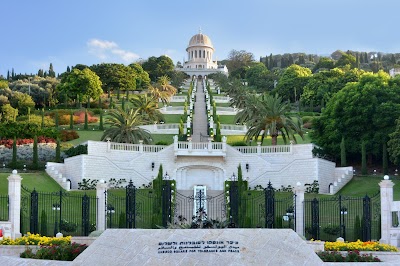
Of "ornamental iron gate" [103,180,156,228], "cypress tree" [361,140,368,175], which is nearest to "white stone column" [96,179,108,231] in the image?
"ornamental iron gate" [103,180,156,228]

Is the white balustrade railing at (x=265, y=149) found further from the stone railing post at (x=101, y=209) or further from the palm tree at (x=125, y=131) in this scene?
the stone railing post at (x=101, y=209)

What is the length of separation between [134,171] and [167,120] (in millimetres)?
26472

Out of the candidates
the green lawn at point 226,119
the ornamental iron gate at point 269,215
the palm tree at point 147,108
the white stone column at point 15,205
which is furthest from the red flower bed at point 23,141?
the white stone column at point 15,205

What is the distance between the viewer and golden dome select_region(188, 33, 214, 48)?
166 metres

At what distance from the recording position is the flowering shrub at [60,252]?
28.0 metres

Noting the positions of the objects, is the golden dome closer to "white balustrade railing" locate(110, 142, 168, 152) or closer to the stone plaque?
"white balustrade railing" locate(110, 142, 168, 152)

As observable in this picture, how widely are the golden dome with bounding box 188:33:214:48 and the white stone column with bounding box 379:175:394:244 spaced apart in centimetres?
13411

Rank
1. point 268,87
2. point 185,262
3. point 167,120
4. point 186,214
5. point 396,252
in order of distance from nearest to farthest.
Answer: point 185,262
point 396,252
point 186,214
point 167,120
point 268,87

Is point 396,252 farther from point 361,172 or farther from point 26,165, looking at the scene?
point 26,165

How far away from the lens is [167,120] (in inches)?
3179

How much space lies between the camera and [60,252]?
92.5 feet

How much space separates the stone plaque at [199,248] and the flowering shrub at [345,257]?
188 centimetres

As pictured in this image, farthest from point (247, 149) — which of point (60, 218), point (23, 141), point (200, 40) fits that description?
point (200, 40)

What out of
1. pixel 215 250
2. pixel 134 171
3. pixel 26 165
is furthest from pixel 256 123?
pixel 215 250
